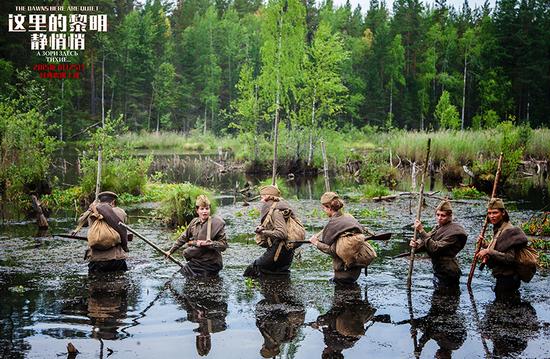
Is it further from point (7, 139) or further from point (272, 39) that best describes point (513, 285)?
point (272, 39)

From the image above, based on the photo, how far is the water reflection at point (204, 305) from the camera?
7747 mm

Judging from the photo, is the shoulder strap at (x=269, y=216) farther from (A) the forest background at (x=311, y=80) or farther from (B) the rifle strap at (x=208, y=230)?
(A) the forest background at (x=311, y=80)

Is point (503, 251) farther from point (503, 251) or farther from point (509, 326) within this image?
point (509, 326)

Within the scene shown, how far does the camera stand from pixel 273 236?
33.7 feet

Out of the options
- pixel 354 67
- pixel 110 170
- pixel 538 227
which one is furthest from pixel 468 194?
pixel 354 67

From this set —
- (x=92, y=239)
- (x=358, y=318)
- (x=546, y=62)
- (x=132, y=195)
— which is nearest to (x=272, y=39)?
(x=132, y=195)

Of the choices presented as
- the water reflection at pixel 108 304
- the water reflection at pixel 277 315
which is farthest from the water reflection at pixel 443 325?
the water reflection at pixel 108 304

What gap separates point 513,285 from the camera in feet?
31.5

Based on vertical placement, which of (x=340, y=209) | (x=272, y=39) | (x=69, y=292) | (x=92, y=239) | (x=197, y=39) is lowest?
(x=69, y=292)

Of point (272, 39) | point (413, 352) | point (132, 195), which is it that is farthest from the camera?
point (272, 39)

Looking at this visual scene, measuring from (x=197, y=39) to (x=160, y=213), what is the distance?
7057 centimetres

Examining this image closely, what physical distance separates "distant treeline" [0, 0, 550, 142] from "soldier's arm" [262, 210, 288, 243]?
125ft

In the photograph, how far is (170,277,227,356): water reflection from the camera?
7.75m

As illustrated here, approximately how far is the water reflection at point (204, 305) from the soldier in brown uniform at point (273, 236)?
884 mm
